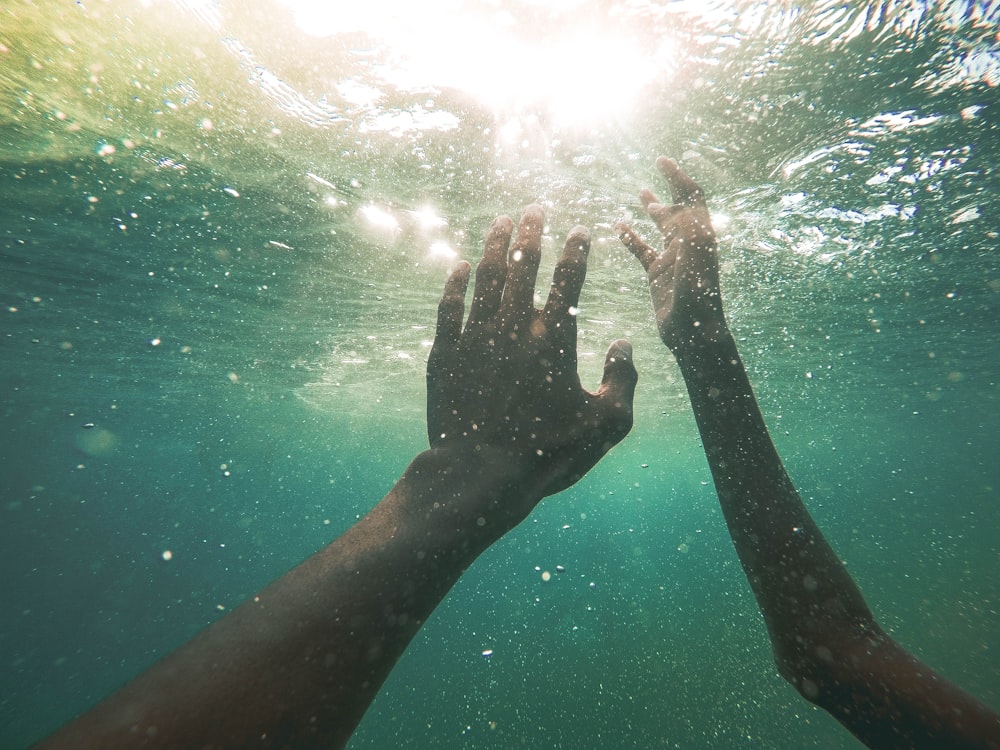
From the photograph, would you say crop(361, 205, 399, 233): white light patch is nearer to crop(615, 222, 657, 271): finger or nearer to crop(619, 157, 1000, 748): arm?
crop(615, 222, 657, 271): finger

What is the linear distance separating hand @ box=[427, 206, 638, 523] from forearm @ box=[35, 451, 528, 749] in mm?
587

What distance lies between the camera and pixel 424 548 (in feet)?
5.45

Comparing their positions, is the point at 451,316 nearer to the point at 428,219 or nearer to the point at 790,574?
the point at 790,574

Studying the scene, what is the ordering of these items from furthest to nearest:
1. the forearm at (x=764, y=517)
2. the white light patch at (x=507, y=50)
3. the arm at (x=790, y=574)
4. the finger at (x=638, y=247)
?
the white light patch at (x=507, y=50), the finger at (x=638, y=247), the forearm at (x=764, y=517), the arm at (x=790, y=574)

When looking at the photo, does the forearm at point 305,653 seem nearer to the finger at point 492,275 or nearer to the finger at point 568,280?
the finger at point 492,275

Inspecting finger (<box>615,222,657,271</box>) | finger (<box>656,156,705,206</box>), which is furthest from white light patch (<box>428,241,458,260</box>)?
finger (<box>656,156,705,206</box>)

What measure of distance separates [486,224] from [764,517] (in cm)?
984

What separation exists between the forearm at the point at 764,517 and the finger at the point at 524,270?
0.99 metres

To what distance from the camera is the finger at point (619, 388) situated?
7.77 ft

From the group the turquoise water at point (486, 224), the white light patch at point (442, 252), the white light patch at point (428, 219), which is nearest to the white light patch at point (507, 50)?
the turquoise water at point (486, 224)

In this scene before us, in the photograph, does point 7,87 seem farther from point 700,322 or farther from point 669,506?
point 669,506

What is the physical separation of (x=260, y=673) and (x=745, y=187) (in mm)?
10823

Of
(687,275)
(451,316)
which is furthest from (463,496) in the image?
(687,275)

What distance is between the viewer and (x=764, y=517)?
1905 millimetres
